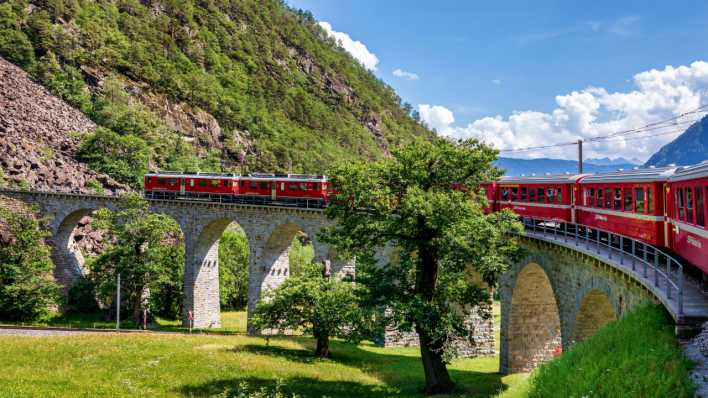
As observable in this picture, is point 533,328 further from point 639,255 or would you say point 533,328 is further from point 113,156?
point 113,156

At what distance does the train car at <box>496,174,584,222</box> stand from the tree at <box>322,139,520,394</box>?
374 cm

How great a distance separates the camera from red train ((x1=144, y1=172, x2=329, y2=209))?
45.1 meters

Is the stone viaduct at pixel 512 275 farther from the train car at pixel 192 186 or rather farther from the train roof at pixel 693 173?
the train roof at pixel 693 173

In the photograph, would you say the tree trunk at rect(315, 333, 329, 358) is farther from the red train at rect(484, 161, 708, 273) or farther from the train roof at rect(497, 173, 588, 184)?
the train roof at rect(497, 173, 588, 184)

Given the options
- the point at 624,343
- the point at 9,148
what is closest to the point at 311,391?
the point at 624,343

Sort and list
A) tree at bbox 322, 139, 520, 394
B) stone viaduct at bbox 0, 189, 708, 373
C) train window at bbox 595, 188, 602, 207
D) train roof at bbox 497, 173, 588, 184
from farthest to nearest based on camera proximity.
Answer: train roof at bbox 497, 173, 588, 184, train window at bbox 595, 188, 602, 207, tree at bbox 322, 139, 520, 394, stone viaduct at bbox 0, 189, 708, 373

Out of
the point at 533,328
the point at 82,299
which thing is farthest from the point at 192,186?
the point at 533,328

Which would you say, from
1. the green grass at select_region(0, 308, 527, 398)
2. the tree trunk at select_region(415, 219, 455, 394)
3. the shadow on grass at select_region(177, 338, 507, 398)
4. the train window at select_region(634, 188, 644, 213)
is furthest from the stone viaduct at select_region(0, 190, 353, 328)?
the train window at select_region(634, 188, 644, 213)

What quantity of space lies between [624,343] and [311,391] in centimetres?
1596

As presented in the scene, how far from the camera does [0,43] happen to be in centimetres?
8775

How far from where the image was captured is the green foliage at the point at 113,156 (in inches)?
2872

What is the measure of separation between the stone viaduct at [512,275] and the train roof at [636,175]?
2733 millimetres

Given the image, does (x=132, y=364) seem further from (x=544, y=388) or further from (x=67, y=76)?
(x=67, y=76)

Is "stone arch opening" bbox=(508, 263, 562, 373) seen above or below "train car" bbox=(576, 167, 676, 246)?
below
